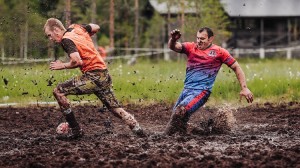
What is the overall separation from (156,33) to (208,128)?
124 feet

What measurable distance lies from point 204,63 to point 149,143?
1.64m

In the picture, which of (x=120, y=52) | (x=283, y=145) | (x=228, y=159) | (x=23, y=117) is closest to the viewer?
(x=228, y=159)

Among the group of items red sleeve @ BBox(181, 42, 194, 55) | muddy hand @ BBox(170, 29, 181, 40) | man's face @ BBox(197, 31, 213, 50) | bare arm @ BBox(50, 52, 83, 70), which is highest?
muddy hand @ BBox(170, 29, 181, 40)

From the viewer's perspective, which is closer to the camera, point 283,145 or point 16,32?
point 283,145

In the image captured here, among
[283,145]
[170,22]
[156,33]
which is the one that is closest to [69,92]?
[283,145]

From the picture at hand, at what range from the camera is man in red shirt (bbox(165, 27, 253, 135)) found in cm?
1014

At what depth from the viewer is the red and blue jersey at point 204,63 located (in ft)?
33.6

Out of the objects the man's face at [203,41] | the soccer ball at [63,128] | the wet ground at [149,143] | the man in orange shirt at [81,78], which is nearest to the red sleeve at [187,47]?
the man's face at [203,41]

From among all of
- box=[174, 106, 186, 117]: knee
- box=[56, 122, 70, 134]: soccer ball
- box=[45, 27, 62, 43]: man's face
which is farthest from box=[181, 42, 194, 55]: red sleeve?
box=[56, 122, 70, 134]: soccer ball

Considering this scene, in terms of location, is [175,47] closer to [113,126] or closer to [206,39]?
[206,39]

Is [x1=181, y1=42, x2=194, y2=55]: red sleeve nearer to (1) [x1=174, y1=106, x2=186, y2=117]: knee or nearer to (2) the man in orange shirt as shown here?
(1) [x1=174, y1=106, x2=186, y2=117]: knee

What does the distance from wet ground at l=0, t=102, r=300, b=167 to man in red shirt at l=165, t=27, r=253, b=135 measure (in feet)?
0.96

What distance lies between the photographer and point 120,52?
43.7 m

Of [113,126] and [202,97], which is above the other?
[202,97]
